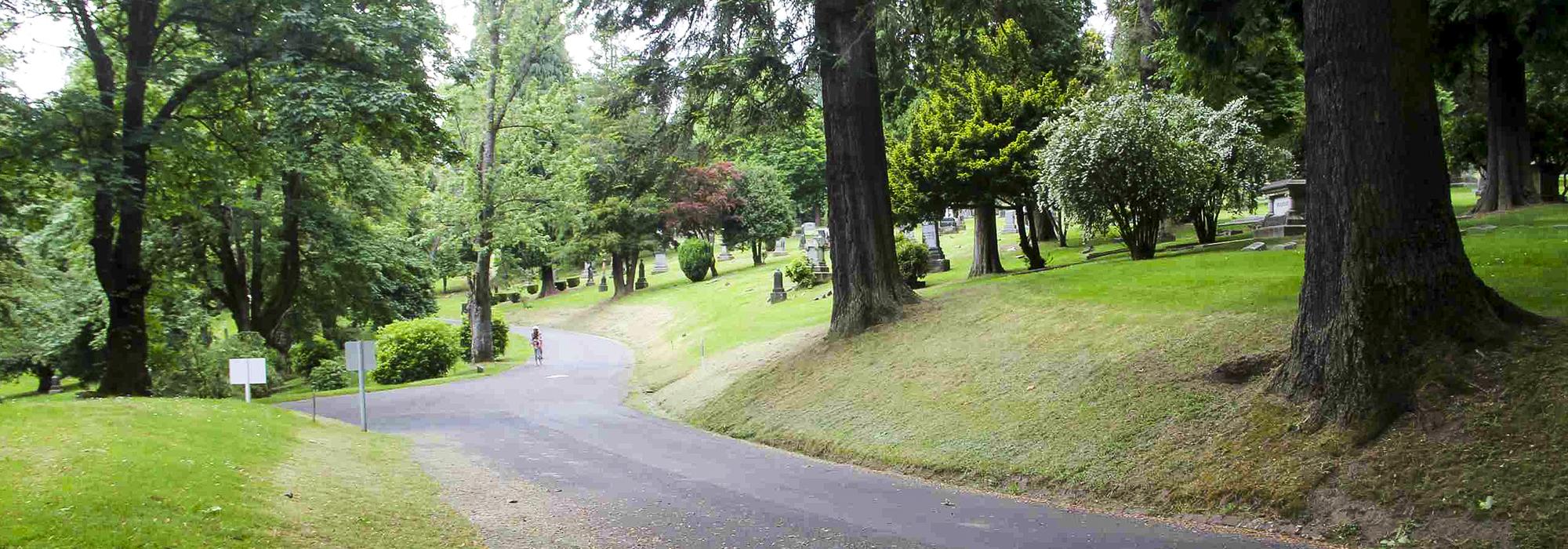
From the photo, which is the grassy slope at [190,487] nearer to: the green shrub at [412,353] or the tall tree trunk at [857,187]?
the tall tree trunk at [857,187]

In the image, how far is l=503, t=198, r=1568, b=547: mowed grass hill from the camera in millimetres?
7090

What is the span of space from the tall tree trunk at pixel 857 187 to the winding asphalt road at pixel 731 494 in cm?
421

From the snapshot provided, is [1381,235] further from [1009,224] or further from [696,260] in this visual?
[696,260]

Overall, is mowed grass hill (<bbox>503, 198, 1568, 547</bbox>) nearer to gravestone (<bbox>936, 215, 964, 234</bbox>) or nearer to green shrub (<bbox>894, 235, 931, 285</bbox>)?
green shrub (<bbox>894, 235, 931, 285</bbox>)

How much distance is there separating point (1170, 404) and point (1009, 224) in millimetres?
39742

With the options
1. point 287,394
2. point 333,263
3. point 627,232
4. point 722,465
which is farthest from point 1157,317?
point 627,232

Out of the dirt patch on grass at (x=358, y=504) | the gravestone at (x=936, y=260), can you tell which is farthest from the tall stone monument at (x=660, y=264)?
the dirt patch on grass at (x=358, y=504)

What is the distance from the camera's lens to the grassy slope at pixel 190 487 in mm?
6410

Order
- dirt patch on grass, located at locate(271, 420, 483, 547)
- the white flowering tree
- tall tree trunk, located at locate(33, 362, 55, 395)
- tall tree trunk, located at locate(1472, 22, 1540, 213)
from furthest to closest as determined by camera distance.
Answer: tall tree trunk, located at locate(33, 362, 55, 395) < tall tree trunk, located at locate(1472, 22, 1540, 213) < the white flowering tree < dirt patch on grass, located at locate(271, 420, 483, 547)

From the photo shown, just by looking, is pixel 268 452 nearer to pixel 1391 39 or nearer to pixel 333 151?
pixel 333 151

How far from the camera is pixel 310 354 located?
3297 cm

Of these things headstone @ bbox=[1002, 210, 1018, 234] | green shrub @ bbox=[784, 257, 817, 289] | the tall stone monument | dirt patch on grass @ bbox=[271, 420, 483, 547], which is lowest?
dirt patch on grass @ bbox=[271, 420, 483, 547]

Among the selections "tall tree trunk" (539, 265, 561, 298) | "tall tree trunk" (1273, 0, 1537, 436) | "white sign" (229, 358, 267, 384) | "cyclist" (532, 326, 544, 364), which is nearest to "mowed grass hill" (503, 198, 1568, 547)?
"tall tree trunk" (1273, 0, 1537, 436)

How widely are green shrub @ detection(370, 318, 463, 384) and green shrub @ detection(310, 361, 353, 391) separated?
861mm
